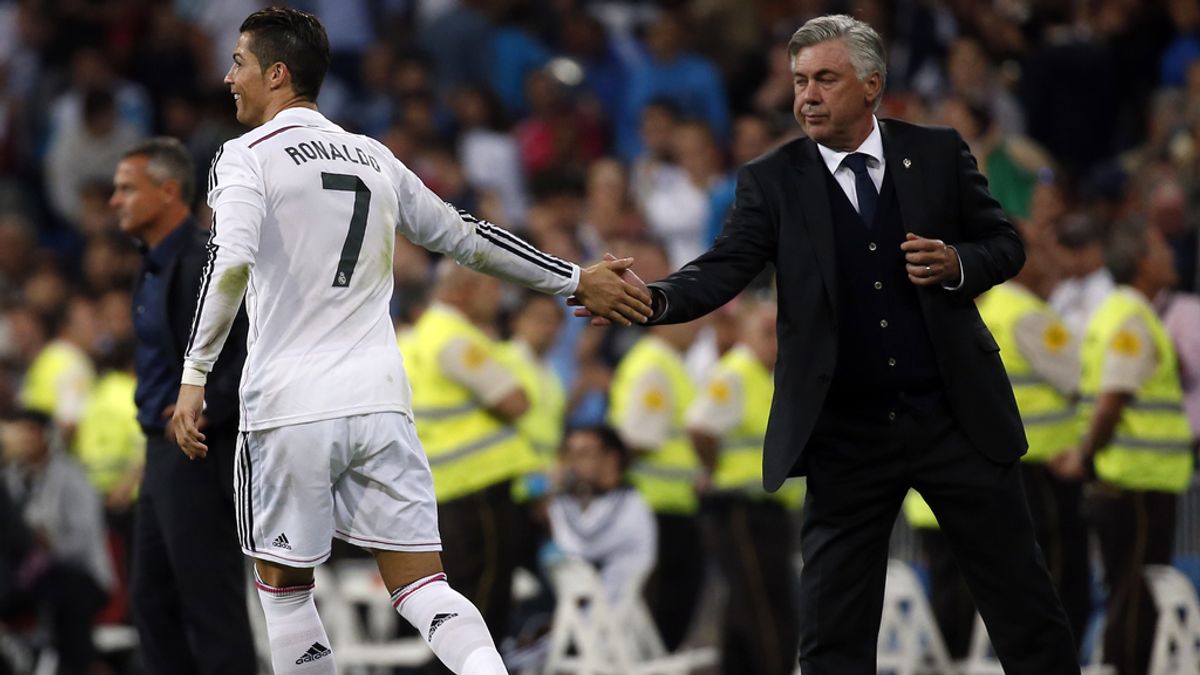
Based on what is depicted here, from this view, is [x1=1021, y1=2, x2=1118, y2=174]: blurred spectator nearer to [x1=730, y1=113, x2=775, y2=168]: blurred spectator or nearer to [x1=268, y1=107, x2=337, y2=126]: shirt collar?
[x1=730, y1=113, x2=775, y2=168]: blurred spectator

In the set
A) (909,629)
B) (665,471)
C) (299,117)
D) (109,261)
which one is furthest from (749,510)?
(109,261)

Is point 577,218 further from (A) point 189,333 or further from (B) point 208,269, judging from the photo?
(B) point 208,269

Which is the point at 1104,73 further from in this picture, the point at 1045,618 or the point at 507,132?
the point at 1045,618

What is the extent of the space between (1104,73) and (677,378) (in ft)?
16.8

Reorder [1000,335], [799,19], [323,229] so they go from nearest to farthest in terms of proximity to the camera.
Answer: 1. [323,229]
2. [1000,335]
3. [799,19]

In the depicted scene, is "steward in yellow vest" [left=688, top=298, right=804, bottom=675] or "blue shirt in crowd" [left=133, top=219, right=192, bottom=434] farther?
"steward in yellow vest" [left=688, top=298, right=804, bottom=675]

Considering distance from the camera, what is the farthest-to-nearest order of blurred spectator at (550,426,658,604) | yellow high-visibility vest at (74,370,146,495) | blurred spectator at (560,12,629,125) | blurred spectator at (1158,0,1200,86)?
blurred spectator at (560,12,629,125) < blurred spectator at (1158,0,1200,86) < yellow high-visibility vest at (74,370,146,495) < blurred spectator at (550,426,658,604)

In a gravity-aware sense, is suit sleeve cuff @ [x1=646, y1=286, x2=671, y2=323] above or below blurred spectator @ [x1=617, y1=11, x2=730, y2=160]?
below

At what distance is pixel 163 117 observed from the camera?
17.3 m

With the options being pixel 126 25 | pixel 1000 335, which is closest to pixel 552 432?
pixel 1000 335

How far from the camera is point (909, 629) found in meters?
9.86

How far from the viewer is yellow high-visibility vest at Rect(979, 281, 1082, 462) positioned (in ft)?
30.3

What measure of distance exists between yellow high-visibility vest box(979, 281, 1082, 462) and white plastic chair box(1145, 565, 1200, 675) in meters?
0.81

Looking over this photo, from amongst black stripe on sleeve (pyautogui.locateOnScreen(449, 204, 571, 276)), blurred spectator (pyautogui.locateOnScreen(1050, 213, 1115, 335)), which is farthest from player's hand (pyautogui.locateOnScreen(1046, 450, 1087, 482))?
black stripe on sleeve (pyautogui.locateOnScreen(449, 204, 571, 276))
